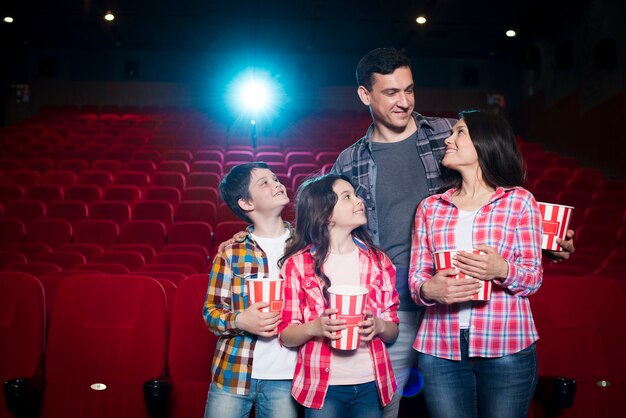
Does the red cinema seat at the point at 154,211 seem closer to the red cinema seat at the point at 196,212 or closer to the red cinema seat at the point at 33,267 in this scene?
the red cinema seat at the point at 196,212

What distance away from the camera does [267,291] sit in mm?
1232

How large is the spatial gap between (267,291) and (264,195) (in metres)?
0.39

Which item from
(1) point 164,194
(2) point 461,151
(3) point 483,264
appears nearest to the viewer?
(3) point 483,264

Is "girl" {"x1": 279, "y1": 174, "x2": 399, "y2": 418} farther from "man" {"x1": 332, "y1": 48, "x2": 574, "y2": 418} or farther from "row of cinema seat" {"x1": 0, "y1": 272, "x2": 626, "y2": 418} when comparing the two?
"row of cinema seat" {"x1": 0, "y1": 272, "x2": 626, "y2": 418}

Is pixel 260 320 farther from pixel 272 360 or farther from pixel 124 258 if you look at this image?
pixel 124 258

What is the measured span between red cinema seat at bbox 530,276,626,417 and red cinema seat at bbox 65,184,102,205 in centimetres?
340

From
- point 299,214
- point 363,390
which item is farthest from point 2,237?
point 363,390

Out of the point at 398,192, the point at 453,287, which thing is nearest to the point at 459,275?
the point at 453,287

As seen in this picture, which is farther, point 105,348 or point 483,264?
point 105,348

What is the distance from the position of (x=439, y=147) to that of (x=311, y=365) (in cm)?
69

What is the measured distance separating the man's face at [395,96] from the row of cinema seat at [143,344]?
28.3 inches

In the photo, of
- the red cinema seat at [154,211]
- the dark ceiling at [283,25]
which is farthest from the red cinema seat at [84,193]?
the dark ceiling at [283,25]

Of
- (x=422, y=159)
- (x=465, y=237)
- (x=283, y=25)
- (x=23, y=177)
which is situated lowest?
(x=465, y=237)

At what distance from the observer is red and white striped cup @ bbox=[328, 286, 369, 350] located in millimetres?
1129
